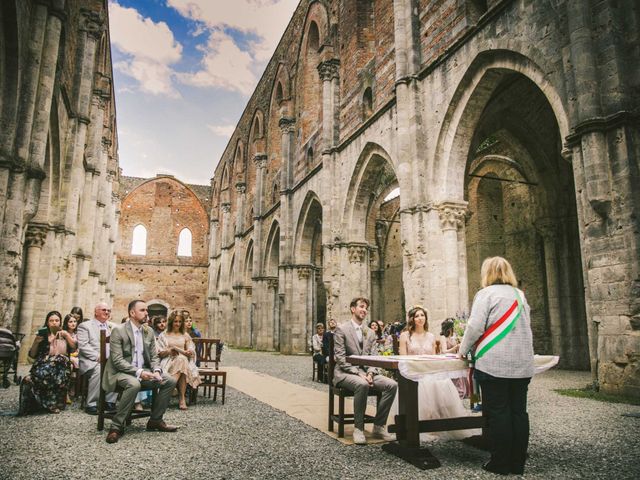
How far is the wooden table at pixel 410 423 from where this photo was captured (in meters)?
3.81

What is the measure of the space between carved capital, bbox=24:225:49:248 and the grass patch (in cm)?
1225

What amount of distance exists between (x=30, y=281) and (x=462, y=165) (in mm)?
10673

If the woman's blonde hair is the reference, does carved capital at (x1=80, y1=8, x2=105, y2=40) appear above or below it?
above

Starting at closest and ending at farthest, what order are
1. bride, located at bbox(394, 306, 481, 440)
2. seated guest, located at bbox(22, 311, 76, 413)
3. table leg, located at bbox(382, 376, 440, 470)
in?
table leg, located at bbox(382, 376, 440, 470)
bride, located at bbox(394, 306, 481, 440)
seated guest, located at bbox(22, 311, 76, 413)

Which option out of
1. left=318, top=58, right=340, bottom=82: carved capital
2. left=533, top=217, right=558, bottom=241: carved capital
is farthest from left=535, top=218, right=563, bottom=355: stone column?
A: left=318, top=58, right=340, bottom=82: carved capital

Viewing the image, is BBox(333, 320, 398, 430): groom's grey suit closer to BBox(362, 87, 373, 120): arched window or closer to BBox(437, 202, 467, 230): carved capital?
BBox(437, 202, 467, 230): carved capital

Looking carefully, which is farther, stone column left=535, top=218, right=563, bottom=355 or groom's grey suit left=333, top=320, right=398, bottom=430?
stone column left=535, top=218, right=563, bottom=355

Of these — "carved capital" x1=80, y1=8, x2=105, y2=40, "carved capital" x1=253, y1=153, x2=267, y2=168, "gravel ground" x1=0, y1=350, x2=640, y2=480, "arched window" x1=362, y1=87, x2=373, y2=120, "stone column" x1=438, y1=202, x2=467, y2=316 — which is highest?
"carved capital" x1=80, y1=8, x2=105, y2=40

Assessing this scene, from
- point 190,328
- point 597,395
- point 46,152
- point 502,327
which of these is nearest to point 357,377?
point 502,327

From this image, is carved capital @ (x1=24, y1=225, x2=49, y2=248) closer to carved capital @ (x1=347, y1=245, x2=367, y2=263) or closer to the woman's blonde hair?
carved capital @ (x1=347, y1=245, x2=367, y2=263)

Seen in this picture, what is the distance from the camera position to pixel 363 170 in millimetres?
14789

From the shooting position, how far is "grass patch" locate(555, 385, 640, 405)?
6207 mm

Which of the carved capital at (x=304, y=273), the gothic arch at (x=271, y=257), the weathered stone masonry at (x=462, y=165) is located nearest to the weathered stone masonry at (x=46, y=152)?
the weathered stone masonry at (x=462, y=165)

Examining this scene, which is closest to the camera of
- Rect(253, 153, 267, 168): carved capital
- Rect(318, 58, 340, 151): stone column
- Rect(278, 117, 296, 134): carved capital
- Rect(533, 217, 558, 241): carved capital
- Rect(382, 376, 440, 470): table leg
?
Rect(382, 376, 440, 470): table leg
